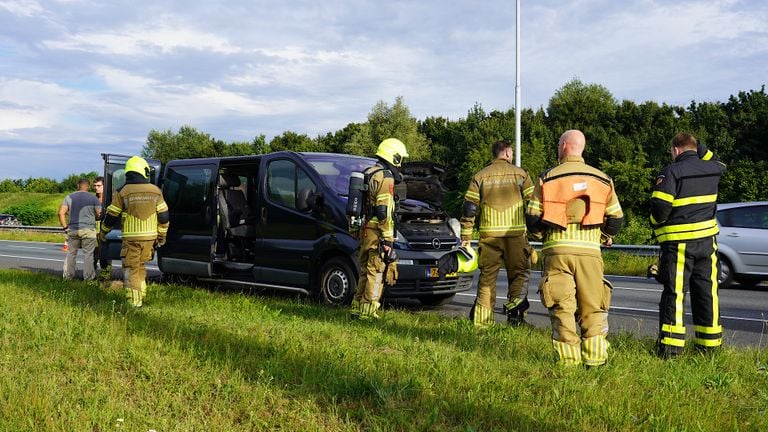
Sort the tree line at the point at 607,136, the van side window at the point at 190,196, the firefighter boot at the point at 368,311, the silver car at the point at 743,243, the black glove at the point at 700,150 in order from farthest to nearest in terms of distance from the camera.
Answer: the tree line at the point at 607,136, the silver car at the point at 743,243, the van side window at the point at 190,196, the firefighter boot at the point at 368,311, the black glove at the point at 700,150

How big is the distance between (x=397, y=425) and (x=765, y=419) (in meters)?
2.11

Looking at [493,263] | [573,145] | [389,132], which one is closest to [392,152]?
[493,263]

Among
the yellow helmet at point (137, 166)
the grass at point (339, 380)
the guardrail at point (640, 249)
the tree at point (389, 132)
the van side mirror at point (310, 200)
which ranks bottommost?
the grass at point (339, 380)

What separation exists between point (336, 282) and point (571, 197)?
3.97m

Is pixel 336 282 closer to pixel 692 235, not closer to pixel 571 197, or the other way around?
pixel 571 197

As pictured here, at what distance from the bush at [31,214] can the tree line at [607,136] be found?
76.7 feet

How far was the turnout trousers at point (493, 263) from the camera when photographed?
661 cm

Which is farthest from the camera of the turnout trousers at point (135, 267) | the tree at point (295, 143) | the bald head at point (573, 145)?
the tree at point (295, 143)

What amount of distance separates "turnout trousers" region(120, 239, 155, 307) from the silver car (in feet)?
30.1

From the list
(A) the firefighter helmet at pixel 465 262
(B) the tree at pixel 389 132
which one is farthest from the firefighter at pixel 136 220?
(B) the tree at pixel 389 132

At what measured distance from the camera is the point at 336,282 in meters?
8.12

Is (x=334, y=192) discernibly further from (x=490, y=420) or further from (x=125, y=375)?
(x=490, y=420)

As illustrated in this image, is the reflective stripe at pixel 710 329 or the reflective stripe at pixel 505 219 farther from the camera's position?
the reflective stripe at pixel 505 219

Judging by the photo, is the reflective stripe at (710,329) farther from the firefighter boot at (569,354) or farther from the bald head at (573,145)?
the bald head at (573,145)
